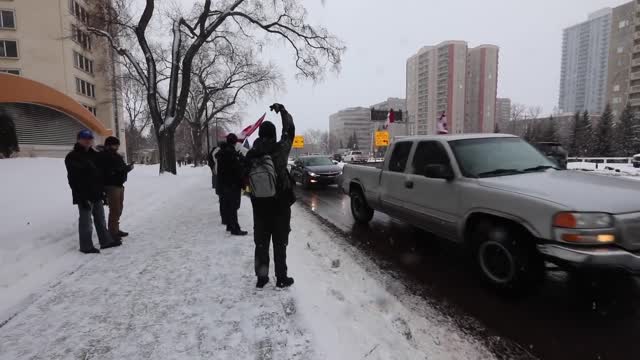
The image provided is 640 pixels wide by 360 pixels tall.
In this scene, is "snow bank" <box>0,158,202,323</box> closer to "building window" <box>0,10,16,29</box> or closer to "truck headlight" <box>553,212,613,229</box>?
"truck headlight" <box>553,212,613,229</box>

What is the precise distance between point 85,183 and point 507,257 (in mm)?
6030

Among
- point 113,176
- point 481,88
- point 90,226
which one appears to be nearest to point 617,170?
point 113,176

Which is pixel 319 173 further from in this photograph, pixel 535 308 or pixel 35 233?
pixel 535 308

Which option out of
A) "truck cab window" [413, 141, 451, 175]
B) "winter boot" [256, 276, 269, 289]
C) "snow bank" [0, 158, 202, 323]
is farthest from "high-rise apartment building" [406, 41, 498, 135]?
"winter boot" [256, 276, 269, 289]

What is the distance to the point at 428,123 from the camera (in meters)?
113

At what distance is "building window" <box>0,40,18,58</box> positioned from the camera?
117 ft

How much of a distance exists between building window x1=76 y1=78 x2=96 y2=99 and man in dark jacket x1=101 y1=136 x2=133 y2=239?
4434cm

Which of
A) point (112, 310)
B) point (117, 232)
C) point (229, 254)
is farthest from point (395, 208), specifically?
point (117, 232)

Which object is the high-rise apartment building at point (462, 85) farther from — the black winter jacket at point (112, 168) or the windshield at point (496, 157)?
the black winter jacket at point (112, 168)

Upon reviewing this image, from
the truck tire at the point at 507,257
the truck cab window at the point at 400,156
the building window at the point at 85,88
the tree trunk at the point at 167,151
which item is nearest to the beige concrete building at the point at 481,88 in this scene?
the building window at the point at 85,88

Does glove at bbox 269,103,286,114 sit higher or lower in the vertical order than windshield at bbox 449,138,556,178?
higher

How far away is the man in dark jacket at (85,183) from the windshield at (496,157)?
5611 millimetres

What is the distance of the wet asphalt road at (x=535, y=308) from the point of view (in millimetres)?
2854

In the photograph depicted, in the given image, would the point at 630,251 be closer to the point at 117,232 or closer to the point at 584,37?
the point at 117,232
